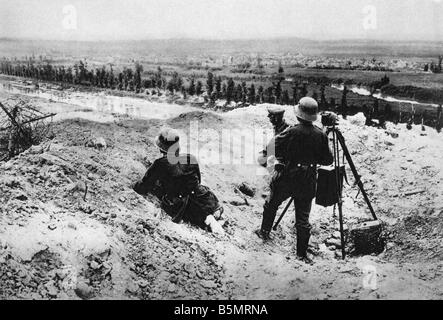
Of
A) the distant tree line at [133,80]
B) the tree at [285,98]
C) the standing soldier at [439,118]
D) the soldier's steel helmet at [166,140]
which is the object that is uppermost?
the distant tree line at [133,80]

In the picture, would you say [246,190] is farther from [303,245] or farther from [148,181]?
[148,181]

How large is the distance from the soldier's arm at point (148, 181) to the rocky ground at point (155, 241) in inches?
4.5

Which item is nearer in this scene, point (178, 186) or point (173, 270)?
point (173, 270)

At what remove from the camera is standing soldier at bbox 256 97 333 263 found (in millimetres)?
4418

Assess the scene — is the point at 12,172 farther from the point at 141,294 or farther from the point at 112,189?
the point at 141,294

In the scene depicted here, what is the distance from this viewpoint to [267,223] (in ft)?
16.1

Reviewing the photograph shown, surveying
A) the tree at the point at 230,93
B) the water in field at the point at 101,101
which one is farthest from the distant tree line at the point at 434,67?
the water in field at the point at 101,101

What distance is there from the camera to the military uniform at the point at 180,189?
4625mm

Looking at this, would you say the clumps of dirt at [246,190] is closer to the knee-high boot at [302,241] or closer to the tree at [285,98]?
the knee-high boot at [302,241]

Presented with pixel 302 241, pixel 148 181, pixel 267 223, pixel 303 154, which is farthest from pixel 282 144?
pixel 148 181

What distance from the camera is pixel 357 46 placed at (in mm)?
16688

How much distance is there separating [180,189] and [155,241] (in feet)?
2.83

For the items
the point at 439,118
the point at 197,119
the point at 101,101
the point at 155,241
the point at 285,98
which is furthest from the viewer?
the point at 101,101
